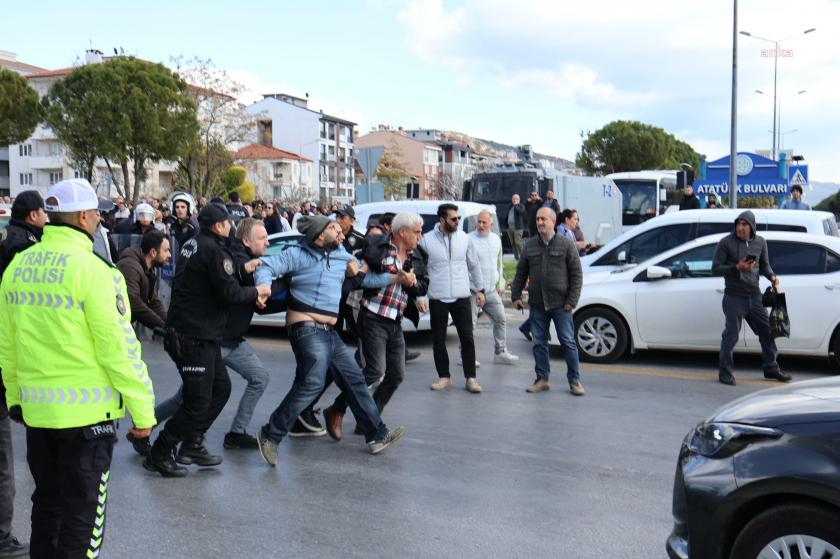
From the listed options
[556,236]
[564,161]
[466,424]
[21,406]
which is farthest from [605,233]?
[564,161]

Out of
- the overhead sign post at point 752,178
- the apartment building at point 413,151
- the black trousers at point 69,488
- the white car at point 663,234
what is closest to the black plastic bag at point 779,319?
the white car at point 663,234

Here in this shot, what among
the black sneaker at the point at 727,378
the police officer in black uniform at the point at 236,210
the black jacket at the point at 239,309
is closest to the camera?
the black jacket at the point at 239,309

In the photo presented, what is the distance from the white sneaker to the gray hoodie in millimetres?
2534

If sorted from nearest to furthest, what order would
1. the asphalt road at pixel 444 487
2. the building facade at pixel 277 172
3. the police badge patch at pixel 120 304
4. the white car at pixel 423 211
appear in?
the police badge patch at pixel 120 304, the asphalt road at pixel 444 487, the white car at pixel 423 211, the building facade at pixel 277 172

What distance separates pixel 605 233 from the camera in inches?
992

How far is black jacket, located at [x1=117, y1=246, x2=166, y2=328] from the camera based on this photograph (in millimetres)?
6859

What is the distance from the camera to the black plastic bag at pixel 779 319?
9.30m

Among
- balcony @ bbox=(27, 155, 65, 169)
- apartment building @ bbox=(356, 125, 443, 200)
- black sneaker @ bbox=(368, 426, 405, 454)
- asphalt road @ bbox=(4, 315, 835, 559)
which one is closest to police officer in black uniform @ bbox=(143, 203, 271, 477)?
asphalt road @ bbox=(4, 315, 835, 559)

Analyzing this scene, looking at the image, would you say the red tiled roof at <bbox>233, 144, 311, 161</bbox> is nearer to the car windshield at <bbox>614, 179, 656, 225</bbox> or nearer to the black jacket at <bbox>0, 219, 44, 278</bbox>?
the car windshield at <bbox>614, 179, 656, 225</bbox>

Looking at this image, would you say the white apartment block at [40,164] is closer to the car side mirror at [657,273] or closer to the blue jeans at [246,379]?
the car side mirror at [657,273]

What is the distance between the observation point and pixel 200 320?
588 centimetres

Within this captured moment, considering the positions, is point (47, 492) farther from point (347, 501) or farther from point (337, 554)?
point (347, 501)

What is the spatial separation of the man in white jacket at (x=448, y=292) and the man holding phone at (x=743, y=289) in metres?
2.71

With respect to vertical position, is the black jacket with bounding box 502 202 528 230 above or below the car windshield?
below
